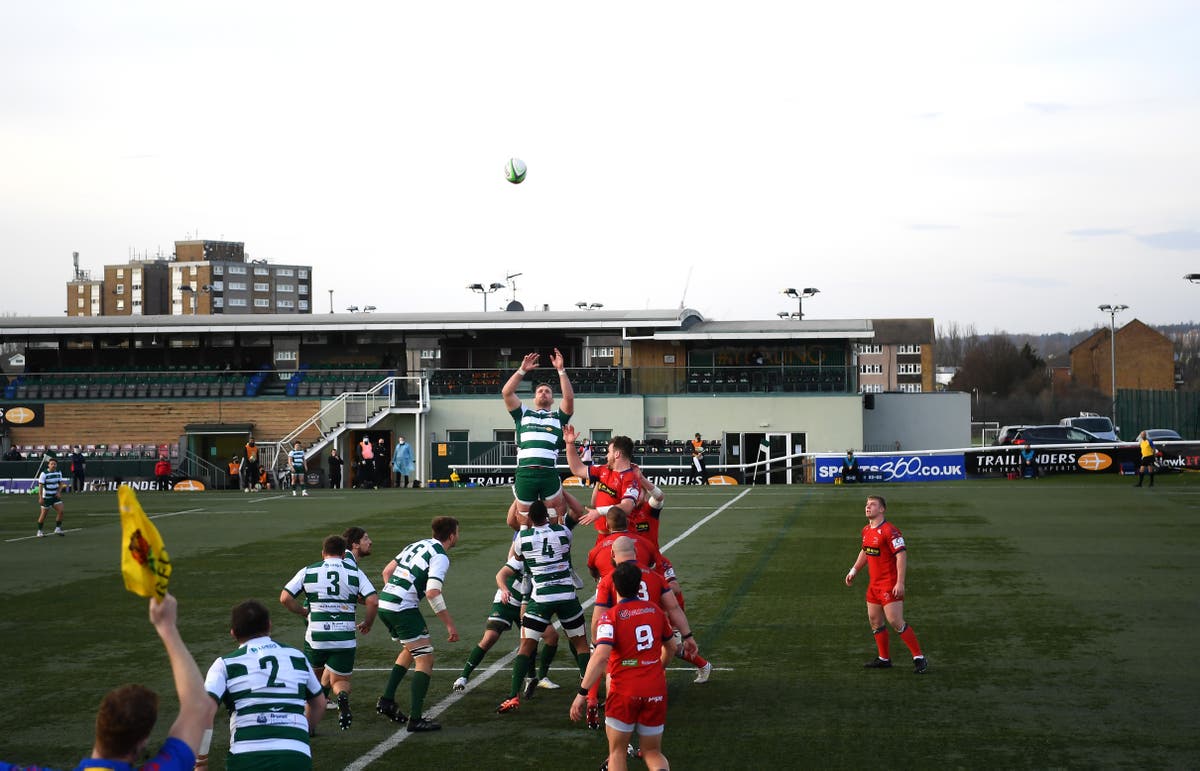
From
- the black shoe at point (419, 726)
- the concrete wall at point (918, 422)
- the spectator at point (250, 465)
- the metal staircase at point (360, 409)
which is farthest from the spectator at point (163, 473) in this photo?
the black shoe at point (419, 726)

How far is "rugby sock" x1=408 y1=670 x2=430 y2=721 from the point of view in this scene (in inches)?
414

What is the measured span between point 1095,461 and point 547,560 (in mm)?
36012

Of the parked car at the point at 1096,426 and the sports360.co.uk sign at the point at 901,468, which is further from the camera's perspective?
the parked car at the point at 1096,426

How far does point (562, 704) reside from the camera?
1164 centimetres

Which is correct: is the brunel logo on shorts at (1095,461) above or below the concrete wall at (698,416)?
below

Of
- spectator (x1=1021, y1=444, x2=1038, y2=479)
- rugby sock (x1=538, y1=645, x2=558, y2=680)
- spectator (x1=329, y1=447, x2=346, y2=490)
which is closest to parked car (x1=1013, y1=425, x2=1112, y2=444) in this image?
spectator (x1=1021, y1=444, x2=1038, y2=479)

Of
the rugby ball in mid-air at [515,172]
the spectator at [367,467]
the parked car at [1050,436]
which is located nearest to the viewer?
the rugby ball in mid-air at [515,172]

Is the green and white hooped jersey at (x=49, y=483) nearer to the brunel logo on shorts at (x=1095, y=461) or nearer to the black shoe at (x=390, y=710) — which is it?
the black shoe at (x=390, y=710)

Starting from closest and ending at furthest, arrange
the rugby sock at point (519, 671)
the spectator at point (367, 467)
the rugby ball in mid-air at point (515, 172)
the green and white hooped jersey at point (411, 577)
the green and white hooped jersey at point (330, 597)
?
the green and white hooped jersey at point (330, 597)
the green and white hooped jersey at point (411, 577)
the rugby sock at point (519, 671)
the rugby ball in mid-air at point (515, 172)
the spectator at point (367, 467)

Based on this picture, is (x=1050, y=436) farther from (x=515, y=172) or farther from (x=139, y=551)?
(x=139, y=551)

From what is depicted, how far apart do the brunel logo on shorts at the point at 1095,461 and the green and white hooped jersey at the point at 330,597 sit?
3729cm

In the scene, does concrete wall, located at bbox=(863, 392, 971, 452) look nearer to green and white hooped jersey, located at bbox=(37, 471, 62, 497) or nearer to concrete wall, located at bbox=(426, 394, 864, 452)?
concrete wall, located at bbox=(426, 394, 864, 452)

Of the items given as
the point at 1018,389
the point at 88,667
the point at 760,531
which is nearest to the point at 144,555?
the point at 88,667

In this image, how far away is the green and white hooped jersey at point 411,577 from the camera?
34.8 ft
